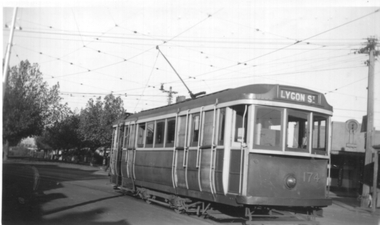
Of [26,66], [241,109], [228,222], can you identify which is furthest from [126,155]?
[241,109]

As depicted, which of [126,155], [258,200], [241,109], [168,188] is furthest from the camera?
[126,155]

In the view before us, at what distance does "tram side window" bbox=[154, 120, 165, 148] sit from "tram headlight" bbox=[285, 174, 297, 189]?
164 inches

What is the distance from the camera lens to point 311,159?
27.1ft

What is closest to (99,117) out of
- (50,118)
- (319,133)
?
(50,118)

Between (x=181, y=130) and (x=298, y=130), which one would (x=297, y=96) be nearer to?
(x=298, y=130)

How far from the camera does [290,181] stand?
7930 millimetres

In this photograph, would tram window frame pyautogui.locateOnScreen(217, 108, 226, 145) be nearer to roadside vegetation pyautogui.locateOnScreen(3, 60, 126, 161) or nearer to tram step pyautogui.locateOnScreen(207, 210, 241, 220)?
tram step pyautogui.locateOnScreen(207, 210, 241, 220)

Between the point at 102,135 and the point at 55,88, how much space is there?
17595 millimetres

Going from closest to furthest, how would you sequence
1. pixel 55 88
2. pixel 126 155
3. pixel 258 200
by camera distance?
pixel 258 200 < pixel 126 155 < pixel 55 88

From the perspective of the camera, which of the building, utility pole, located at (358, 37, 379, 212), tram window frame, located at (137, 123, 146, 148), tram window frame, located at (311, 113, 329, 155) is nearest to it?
tram window frame, located at (311, 113, 329, 155)

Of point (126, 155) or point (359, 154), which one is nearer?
point (126, 155)

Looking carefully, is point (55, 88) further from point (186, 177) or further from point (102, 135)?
point (102, 135)

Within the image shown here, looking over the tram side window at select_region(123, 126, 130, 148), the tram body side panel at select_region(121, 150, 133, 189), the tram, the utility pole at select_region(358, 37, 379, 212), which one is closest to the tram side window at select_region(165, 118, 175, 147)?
the tram

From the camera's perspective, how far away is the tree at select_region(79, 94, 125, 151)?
1375 inches
